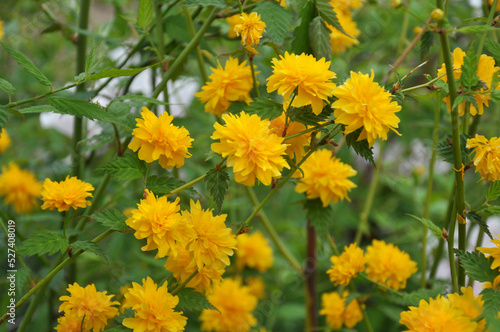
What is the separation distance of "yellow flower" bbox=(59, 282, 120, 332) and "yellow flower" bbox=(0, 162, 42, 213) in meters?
0.61

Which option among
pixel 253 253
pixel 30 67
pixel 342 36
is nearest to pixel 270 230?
pixel 253 253

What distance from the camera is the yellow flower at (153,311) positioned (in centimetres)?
52

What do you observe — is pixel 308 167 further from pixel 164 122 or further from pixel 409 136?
pixel 409 136

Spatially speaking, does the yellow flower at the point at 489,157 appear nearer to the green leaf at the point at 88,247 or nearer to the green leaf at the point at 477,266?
the green leaf at the point at 477,266

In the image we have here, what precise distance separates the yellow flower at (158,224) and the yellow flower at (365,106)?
0.67 ft

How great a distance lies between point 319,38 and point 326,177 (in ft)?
0.68

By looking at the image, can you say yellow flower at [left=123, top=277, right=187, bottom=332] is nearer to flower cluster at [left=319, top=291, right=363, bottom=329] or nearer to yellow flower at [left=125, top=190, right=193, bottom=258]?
yellow flower at [left=125, top=190, right=193, bottom=258]

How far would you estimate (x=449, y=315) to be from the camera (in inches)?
20.3

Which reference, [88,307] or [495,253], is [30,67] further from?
[495,253]

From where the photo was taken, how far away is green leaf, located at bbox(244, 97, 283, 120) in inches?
21.5

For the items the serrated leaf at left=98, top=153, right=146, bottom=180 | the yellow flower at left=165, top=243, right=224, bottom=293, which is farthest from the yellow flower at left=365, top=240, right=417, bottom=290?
the serrated leaf at left=98, top=153, right=146, bottom=180

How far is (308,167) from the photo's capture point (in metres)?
0.71

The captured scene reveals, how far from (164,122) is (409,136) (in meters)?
0.98

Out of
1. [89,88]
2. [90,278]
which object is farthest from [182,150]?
[90,278]
